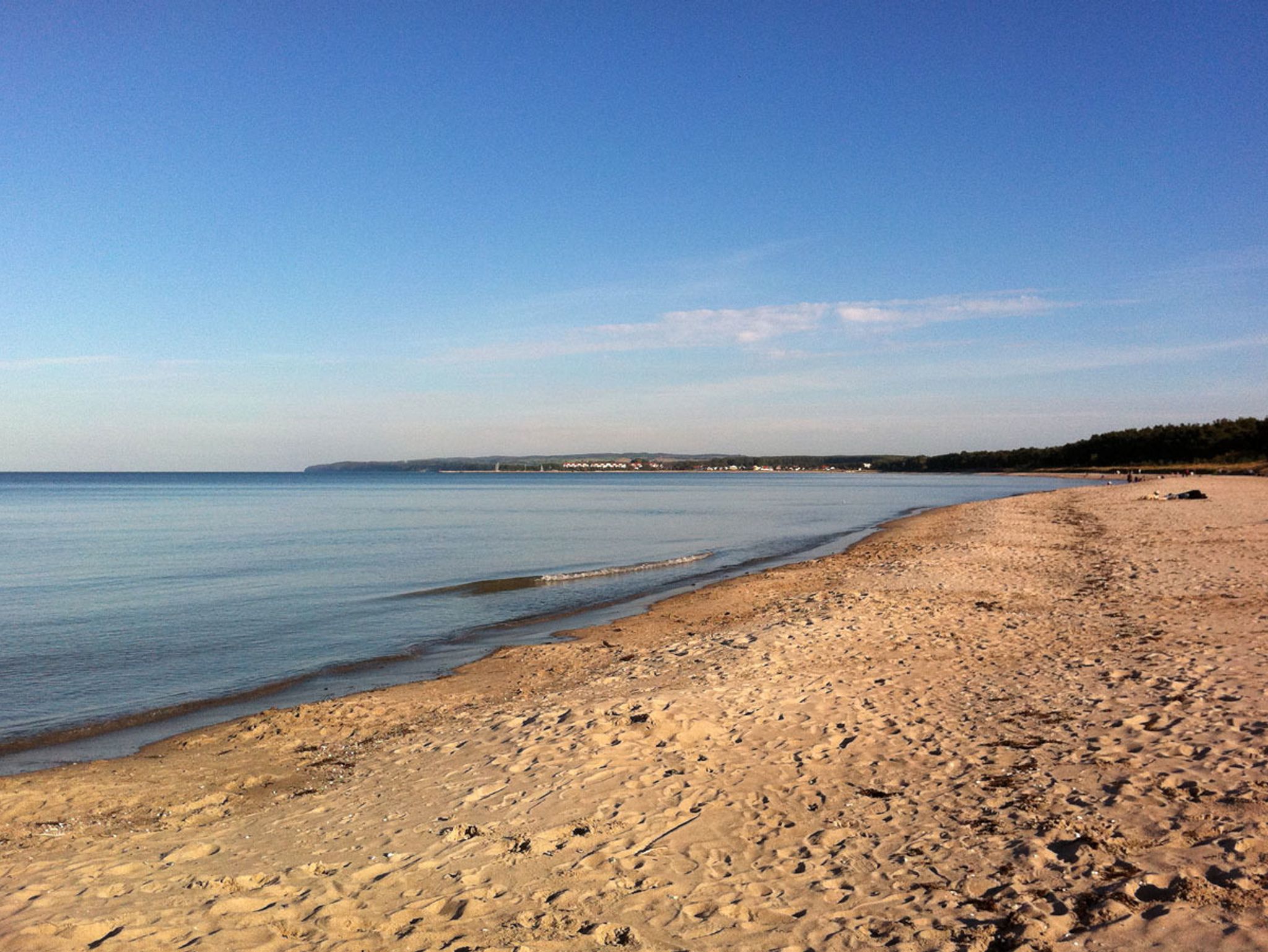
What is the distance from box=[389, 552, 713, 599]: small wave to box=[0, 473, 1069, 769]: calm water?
14 cm

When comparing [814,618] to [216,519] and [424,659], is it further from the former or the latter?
[216,519]

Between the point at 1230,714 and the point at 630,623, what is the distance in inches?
451

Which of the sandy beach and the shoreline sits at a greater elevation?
the sandy beach

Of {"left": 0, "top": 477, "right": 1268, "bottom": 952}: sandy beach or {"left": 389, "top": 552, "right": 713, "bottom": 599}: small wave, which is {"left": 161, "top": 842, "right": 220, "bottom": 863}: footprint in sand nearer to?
{"left": 0, "top": 477, "right": 1268, "bottom": 952}: sandy beach

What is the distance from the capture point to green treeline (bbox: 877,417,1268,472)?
9419cm

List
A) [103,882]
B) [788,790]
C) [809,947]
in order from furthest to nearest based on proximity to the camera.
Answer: [788,790]
[103,882]
[809,947]

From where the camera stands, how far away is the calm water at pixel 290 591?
13.4 m

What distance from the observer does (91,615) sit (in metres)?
19.1

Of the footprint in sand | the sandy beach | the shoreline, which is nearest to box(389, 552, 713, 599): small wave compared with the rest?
the shoreline

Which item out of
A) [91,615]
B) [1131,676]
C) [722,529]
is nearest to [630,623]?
[1131,676]

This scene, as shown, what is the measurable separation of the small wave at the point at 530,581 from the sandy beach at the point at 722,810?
406 inches

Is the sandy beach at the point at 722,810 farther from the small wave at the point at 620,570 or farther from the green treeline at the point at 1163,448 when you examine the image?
the green treeline at the point at 1163,448

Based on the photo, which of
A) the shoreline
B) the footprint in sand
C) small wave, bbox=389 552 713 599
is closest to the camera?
the footprint in sand

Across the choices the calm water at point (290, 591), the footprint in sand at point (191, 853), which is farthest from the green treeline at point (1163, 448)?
the footprint in sand at point (191, 853)
